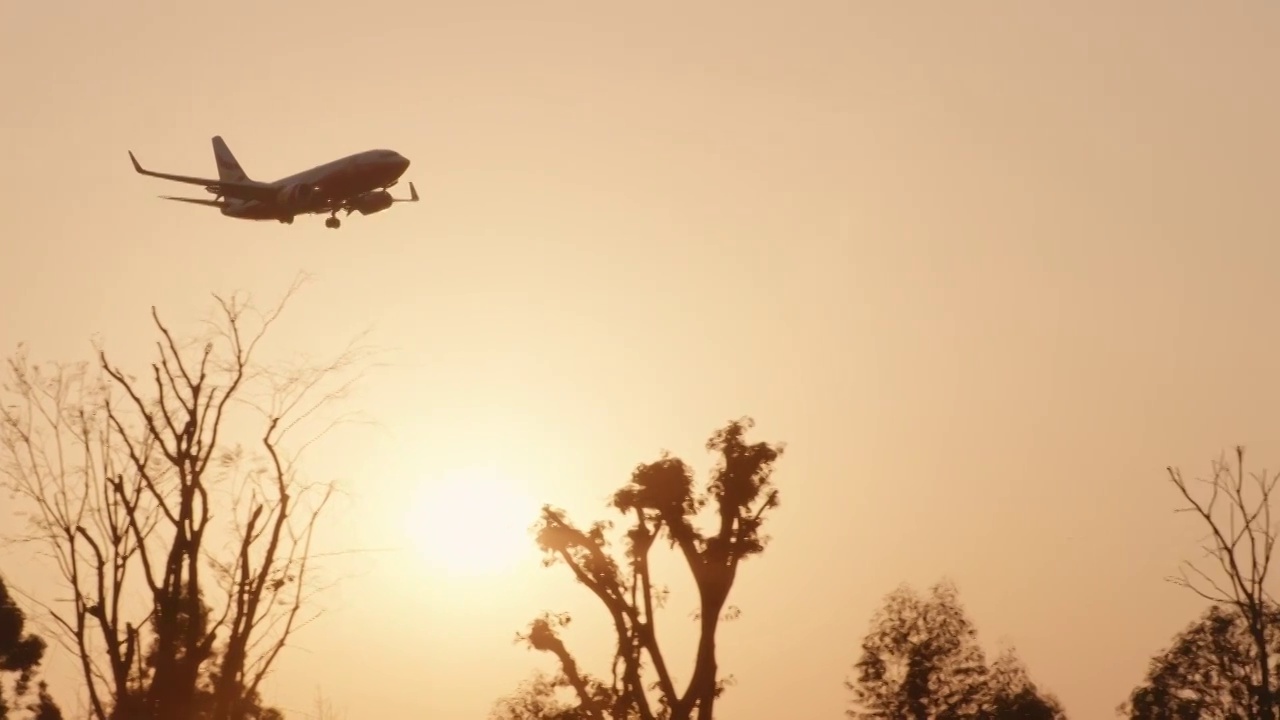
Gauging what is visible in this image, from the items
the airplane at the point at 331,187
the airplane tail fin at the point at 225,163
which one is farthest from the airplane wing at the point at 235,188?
the airplane tail fin at the point at 225,163

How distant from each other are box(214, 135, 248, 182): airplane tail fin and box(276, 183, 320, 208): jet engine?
31.4 m

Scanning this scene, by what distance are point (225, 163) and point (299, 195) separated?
3432 cm

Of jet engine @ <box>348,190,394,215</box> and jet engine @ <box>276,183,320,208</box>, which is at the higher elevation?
jet engine @ <box>276,183,320,208</box>

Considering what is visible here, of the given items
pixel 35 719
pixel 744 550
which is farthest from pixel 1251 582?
pixel 35 719

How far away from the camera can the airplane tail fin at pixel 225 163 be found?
89750mm

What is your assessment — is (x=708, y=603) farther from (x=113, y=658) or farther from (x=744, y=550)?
(x=113, y=658)

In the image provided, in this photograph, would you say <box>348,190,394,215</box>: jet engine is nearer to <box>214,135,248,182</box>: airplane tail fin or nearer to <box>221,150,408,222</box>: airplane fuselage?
<box>221,150,408,222</box>: airplane fuselage

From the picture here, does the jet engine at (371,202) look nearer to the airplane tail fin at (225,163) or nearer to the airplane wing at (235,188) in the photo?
the airplane wing at (235,188)

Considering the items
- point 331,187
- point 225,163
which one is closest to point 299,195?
point 331,187

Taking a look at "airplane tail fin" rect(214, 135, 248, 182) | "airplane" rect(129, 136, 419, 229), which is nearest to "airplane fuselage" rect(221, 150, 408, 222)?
"airplane" rect(129, 136, 419, 229)

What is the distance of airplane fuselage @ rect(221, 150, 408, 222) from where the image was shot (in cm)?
5775

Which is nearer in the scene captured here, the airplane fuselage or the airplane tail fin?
the airplane fuselage

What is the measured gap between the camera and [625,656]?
46.8m

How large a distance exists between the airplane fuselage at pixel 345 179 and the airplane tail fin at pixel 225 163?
3103 centimetres
